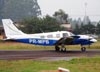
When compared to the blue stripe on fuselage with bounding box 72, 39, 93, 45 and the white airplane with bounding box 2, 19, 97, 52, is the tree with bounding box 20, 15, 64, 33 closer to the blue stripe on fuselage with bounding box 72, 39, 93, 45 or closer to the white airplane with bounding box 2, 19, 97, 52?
the white airplane with bounding box 2, 19, 97, 52

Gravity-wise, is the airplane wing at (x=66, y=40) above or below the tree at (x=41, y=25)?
below

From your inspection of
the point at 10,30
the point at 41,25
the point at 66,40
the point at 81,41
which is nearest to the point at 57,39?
the point at 66,40

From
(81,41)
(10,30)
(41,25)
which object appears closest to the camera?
(81,41)

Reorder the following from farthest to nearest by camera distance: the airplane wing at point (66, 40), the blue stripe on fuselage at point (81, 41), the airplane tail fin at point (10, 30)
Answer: the airplane tail fin at point (10, 30)
the blue stripe on fuselage at point (81, 41)
the airplane wing at point (66, 40)

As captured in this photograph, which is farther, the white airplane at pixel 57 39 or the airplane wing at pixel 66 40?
the white airplane at pixel 57 39

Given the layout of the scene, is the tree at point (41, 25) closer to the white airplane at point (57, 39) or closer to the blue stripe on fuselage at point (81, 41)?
the white airplane at point (57, 39)

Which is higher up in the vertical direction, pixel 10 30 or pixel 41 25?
pixel 41 25

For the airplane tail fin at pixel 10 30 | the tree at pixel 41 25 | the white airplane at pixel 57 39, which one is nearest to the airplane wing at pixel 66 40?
the white airplane at pixel 57 39

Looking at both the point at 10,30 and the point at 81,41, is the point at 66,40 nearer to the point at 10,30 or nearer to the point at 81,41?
the point at 81,41

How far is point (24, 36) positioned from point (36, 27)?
47.4m

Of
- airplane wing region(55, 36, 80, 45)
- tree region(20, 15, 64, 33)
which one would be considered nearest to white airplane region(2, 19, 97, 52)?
airplane wing region(55, 36, 80, 45)

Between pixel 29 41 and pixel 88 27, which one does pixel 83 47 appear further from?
pixel 88 27

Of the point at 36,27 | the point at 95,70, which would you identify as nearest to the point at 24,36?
the point at 95,70

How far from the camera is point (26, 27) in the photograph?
312 ft
